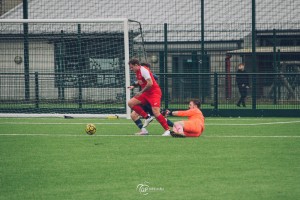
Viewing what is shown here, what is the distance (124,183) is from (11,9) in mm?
15837

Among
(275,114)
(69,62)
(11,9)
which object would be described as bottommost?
(275,114)

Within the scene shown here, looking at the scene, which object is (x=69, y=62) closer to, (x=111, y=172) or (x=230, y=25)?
(x=230, y=25)

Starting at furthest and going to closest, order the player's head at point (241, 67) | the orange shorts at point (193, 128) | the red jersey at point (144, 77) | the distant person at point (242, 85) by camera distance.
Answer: the player's head at point (241, 67) < the distant person at point (242, 85) < the red jersey at point (144, 77) < the orange shorts at point (193, 128)

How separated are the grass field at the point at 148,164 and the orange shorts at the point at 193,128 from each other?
28 centimetres

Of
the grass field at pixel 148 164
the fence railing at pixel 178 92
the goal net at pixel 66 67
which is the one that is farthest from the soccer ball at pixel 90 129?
the fence railing at pixel 178 92

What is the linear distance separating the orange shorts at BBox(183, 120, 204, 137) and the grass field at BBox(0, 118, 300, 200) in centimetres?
28

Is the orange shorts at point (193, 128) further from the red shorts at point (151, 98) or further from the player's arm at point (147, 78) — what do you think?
the player's arm at point (147, 78)

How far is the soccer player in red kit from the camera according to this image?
14.4 m

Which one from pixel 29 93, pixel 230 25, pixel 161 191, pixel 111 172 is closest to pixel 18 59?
pixel 29 93

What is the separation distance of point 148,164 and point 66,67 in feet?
33.9

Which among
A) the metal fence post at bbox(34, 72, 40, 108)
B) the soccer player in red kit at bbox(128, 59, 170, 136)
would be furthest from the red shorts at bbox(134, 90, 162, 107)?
the metal fence post at bbox(34, 72, 40, 108)

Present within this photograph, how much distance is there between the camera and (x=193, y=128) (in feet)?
45.3

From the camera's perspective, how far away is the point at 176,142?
13.0 meters

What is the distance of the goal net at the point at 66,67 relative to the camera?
19.3 meters
